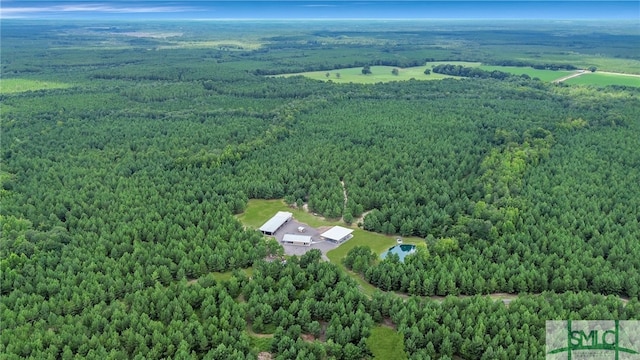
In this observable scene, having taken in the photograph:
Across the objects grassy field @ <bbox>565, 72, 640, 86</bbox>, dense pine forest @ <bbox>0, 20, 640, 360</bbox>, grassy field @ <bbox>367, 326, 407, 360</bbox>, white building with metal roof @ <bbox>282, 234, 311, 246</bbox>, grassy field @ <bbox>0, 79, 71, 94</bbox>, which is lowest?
grassy field @ <bbox>367, 326, 407, 360</bbox>

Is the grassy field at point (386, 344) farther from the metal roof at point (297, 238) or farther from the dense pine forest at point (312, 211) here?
Answer: the metal roof at point (297, 238)

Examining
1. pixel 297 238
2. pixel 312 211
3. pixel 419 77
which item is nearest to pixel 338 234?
pixel 297 238

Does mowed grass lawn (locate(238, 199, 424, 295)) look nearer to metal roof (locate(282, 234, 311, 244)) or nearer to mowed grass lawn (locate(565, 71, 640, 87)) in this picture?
metal roof (locate(282, 234, 311, 244))

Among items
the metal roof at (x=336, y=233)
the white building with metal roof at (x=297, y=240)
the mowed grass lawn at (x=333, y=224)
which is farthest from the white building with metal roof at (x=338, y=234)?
the white building with metal roof at (x=297, y=240)

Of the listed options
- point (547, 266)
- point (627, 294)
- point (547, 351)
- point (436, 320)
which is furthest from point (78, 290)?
point (627, 294)

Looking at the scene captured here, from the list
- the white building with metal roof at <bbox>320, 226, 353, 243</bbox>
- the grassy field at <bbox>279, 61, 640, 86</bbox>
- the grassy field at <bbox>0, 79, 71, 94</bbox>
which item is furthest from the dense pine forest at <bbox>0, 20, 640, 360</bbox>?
the grassy field at <bbox>279, 61, 640, 86</bbox>

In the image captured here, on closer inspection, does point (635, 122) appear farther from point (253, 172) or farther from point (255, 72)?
point (255, 72)
